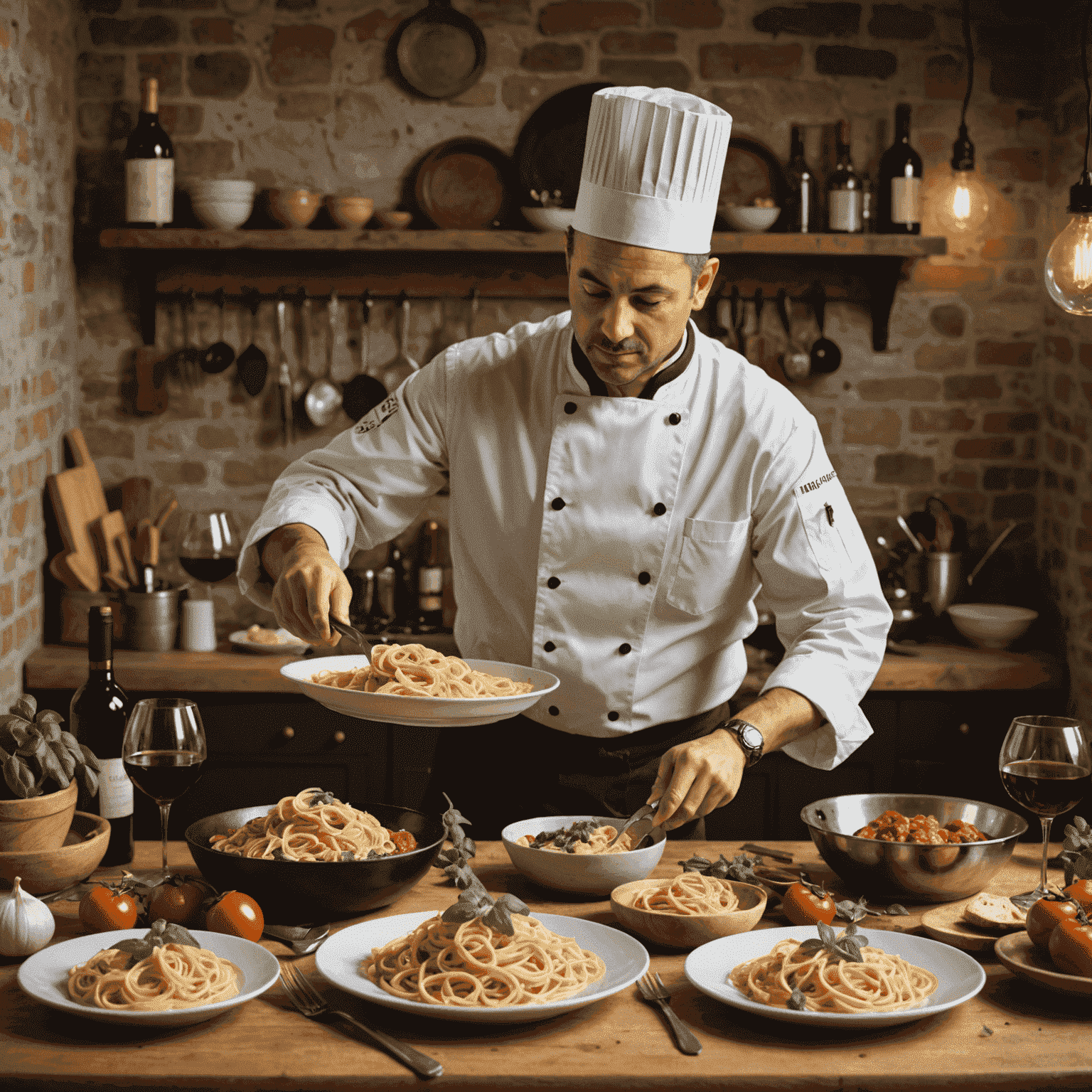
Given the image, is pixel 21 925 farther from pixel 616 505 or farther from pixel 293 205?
pixel 293 205

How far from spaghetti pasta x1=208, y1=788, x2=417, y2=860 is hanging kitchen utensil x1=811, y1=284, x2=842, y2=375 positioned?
2557 mm

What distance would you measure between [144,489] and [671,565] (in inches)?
84.9

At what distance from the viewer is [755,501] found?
2123 mm

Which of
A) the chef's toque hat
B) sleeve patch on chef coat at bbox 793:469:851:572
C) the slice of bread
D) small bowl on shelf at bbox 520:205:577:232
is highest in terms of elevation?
small bowl on shelf at bbox 520:205:577:232

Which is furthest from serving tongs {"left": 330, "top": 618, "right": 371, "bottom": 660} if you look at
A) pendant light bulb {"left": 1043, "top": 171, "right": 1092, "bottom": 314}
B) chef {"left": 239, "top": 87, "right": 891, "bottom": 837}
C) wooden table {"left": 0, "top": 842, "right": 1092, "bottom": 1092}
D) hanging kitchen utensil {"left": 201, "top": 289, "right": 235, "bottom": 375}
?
hanging kitchen utensil {"left": 201, "top": 289, "right": 235, "bottom": 375}

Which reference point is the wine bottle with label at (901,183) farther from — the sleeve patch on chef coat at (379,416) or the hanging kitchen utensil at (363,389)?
the sleeve patch on chef coat at (379,416)

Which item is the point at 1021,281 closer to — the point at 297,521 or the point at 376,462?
the point at 376,462

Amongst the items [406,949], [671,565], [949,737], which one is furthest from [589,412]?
[949,737]

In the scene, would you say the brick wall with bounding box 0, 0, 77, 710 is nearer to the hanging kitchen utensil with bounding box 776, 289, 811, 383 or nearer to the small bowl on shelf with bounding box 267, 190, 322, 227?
the small bowl on shelf with bounding box 267, 190, 322, 227

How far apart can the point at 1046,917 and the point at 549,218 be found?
2.59 metres

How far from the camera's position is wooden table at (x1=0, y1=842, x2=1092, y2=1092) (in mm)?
1149

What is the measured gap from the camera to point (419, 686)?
1.65 m

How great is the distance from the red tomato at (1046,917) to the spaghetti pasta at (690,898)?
327 millimetres

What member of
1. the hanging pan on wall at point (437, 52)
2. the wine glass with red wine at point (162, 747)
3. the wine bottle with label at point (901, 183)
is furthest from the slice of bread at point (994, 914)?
the hanging pan on wall at point (437, 52)
